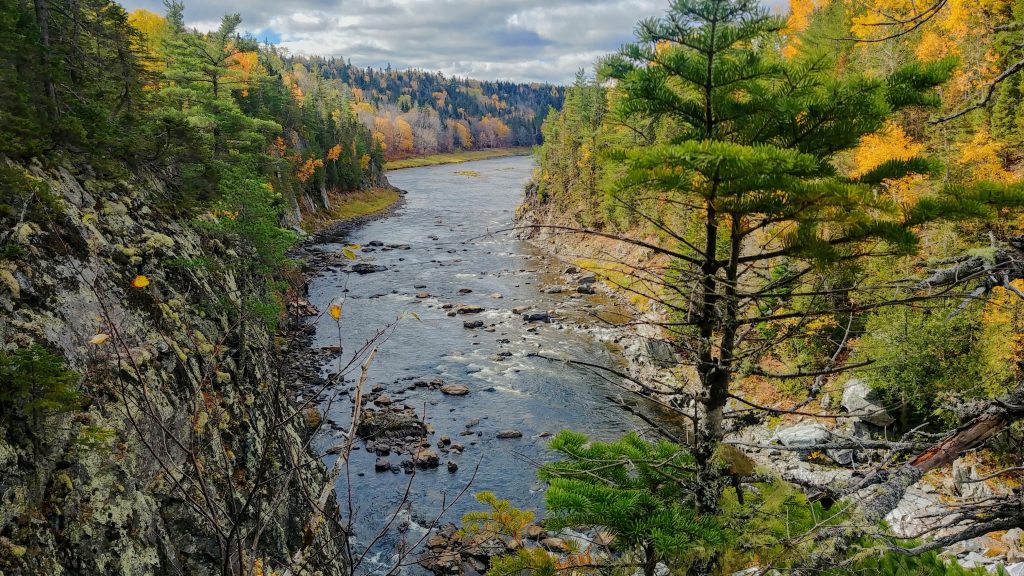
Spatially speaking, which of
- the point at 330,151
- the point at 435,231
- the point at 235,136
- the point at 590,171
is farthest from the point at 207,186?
the point at 330,151

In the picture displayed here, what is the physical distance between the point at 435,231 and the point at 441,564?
45.9m

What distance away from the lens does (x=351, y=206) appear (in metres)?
74.2

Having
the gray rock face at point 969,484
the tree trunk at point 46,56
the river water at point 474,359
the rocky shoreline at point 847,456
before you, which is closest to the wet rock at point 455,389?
the river water at point 474,359

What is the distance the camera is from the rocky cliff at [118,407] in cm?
686

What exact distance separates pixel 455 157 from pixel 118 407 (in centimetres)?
15368

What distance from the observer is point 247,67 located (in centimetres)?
7188

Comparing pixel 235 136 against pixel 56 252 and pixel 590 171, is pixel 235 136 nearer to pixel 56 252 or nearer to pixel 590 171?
pixel 56 252

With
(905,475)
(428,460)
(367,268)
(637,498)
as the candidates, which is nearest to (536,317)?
(428,460)

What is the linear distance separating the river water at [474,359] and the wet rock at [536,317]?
2.05ft

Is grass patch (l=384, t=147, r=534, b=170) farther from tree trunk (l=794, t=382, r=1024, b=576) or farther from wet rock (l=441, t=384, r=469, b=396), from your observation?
tree trunk (l=794, t=382, r=1024, b=576)

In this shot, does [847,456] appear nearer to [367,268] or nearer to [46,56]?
[46,56]

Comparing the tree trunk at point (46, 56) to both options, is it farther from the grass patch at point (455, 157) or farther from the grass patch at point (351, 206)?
the grass patch at point (455, 157)

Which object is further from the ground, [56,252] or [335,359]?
[56,252]

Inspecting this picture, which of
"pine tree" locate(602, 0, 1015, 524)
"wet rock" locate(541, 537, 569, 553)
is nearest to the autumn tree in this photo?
"pine tree" locate(602, 0, 1015, 524)
